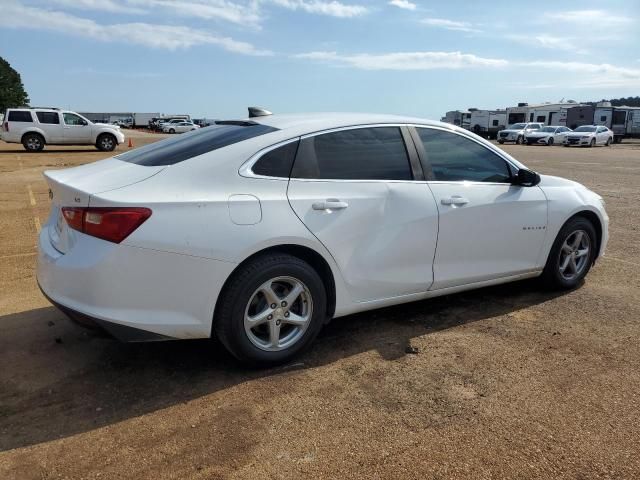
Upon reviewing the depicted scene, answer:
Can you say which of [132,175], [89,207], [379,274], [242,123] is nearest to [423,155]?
[379,274]

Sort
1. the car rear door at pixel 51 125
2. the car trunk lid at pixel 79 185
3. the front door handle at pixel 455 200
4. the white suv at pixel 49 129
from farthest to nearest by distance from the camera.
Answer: the car rear door at pixel 51 125 < the white suv at pixel 49 129 < the front door handle at pixel 455 200 < the car trunk lid at pixel 79 185

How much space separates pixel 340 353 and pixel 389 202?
1.09m

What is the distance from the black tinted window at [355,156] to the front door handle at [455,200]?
1.09 ft

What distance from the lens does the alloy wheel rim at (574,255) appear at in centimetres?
502

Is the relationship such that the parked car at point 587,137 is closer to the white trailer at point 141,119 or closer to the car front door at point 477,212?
the car front door at point 477,212

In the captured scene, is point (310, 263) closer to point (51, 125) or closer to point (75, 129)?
point (75, 129)

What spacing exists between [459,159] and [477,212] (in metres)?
0.44

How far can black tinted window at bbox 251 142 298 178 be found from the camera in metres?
3.42

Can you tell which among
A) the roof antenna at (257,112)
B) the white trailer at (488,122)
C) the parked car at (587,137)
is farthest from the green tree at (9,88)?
the roof antenna at (257,112)

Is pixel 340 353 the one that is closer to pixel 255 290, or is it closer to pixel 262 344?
pixel 262 344

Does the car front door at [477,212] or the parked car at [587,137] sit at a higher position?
the parked car at [587,137]

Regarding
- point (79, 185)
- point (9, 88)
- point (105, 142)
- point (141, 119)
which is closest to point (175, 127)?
point (141, 119)

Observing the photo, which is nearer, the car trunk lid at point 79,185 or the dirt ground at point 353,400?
the dirt ground at point 353,400

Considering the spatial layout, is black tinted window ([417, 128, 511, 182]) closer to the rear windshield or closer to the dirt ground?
the dirt ground
